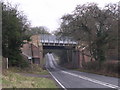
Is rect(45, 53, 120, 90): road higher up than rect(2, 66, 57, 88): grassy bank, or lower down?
lower down

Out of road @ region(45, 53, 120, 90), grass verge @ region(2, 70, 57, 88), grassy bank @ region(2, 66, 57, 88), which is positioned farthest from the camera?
road @ region(45, 53, 120, 90)

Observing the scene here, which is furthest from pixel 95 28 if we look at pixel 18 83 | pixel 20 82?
pixel 18 83

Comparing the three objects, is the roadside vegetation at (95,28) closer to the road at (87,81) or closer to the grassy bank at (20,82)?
the road at (87,81)

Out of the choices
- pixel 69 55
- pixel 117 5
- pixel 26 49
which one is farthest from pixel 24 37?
pixel 69 55

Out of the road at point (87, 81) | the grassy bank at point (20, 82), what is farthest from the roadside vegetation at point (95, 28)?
the grassy bank at point (20, 82)

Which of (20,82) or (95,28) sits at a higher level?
(95,28)

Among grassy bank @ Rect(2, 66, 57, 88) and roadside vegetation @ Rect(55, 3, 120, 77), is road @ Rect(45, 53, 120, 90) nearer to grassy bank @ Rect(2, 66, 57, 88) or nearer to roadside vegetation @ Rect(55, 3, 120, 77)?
grassy bank @ Rect(2, 66, 57, 88)

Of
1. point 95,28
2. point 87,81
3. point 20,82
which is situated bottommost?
point 87,81

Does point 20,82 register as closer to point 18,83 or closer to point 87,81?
point 18,83

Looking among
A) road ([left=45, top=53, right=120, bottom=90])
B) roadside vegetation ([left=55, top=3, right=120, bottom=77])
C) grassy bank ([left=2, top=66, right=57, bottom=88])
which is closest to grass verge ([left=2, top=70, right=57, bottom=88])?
grassy bank ([left=2, top=66, right=57, bottom=88])

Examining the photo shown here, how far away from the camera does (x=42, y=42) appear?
280 ft

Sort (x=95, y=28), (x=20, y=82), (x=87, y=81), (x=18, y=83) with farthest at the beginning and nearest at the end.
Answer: (x=95, y=28) → (x=87, y=81) → (x=20, y=82) → (x=18, y=83)

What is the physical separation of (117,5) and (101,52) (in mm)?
9364

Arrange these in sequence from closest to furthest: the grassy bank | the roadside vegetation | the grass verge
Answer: the grass verge < the grassy bank < the roadside vegetation
